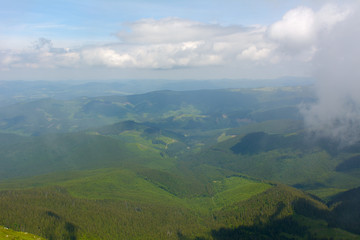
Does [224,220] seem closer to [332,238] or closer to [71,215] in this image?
[332,238]

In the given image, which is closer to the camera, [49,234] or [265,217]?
[49,234]

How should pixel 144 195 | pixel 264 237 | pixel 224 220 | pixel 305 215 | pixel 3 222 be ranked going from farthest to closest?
pixel 144 195
pixel 224 220
pixel 305 215
pixel 264 237
pixel 3 222

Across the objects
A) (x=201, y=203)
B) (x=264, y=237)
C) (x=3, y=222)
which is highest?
(x=3, y=222)

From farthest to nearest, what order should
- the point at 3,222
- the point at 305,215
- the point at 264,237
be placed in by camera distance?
1. the point at 305,215
2. the point at 264,237
3. the point at 3,222

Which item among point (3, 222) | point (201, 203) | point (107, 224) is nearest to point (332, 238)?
point (201, 203)

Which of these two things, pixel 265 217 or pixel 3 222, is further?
pixel 265 217

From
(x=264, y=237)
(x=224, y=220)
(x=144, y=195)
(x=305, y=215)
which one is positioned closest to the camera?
(x=264, y=237)

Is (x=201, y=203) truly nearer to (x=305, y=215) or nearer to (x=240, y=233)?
(x=240, y=233)

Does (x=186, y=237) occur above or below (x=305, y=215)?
below

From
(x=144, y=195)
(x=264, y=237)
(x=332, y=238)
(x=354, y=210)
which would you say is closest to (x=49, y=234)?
(x=144, y=195)
